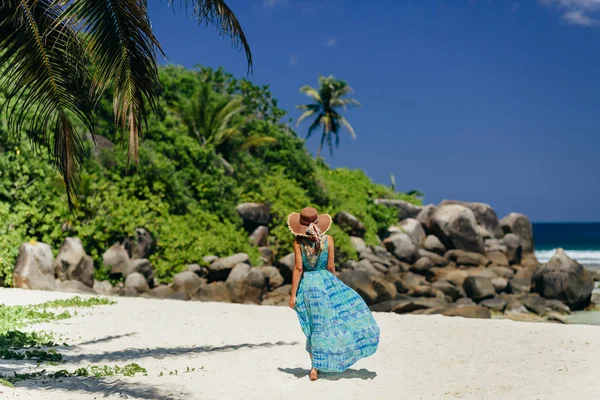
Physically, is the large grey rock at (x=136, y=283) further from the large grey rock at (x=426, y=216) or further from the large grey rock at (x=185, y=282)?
the large grey rock at (x=426, y=216)

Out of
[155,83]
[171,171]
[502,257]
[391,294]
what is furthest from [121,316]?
[502,257]

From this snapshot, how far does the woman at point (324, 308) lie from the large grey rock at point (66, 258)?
11.2 m

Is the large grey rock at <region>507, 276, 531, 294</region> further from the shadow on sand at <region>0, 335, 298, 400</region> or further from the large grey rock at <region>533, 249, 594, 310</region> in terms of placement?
the shadow on sand at <region>0, 335, 298, 400</region>

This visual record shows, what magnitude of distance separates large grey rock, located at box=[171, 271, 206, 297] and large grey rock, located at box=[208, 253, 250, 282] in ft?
2.18

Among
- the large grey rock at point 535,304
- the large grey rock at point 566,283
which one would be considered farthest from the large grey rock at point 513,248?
the large grey rock at point 535,304

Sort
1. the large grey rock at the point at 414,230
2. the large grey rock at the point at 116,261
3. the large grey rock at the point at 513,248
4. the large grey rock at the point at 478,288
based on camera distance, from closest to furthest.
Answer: the large grey rock at the point at 116,261 → the large grey rock at the point at 478,288 → the large grey rock at the point at 414,230 → the large grey rock at the point at 513,248

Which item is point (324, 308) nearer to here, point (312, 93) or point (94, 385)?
point (94, 385)

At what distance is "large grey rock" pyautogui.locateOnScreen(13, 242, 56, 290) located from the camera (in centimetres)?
1526

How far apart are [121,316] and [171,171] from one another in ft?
33.1

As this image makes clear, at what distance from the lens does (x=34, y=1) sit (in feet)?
24.3

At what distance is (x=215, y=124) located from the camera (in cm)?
2556

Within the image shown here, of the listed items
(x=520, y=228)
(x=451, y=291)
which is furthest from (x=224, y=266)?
(x=520, y=228)

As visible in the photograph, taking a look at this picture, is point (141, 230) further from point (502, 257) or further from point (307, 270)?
point (502, 257)

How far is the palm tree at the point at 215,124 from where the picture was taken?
2533 centimetres
